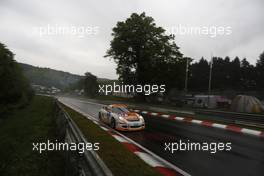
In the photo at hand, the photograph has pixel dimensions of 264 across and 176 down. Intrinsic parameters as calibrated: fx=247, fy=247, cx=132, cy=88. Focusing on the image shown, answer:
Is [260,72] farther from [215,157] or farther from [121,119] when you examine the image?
[215,157]

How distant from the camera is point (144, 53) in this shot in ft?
133

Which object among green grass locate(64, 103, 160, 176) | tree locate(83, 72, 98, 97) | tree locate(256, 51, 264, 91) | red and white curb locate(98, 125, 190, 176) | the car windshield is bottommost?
red and white curb locate(98, 125, 190, 176)

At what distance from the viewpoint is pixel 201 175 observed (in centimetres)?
575

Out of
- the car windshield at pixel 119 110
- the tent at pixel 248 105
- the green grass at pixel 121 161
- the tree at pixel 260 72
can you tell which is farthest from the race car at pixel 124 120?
the tree at pixel 260 72

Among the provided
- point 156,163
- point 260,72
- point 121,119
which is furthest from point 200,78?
point 156,163

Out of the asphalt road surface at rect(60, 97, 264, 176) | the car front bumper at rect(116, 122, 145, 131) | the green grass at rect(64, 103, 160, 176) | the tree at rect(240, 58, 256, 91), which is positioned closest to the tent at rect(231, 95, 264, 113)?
the asphalt road surface at rect(60, 97, 264, 176)

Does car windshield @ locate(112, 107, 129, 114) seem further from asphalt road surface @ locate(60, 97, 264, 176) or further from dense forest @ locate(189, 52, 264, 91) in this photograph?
dense forest @ locate(189, 52, 264, 91)

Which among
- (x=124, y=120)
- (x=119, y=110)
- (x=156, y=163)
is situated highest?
(x=119, y=110)

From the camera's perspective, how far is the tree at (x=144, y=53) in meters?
41.2

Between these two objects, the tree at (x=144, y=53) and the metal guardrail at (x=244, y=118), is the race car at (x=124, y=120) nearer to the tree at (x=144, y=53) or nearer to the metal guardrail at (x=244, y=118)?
the metal guardrail at (x=244, y=118)

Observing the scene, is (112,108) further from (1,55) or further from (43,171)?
(1,55)

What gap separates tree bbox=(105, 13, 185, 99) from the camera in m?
41.2

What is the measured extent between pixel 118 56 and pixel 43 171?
37.5 metres

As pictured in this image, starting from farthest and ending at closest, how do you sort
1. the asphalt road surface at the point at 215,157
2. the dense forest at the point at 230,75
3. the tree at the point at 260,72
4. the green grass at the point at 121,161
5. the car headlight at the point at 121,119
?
the dense forest at the point at 230,75 → the tree at the point at 260,72 → the car headlight at the point at 121,119 → the asphalt road surface at the point at 215,157 → the green grass at the point at 121,161
